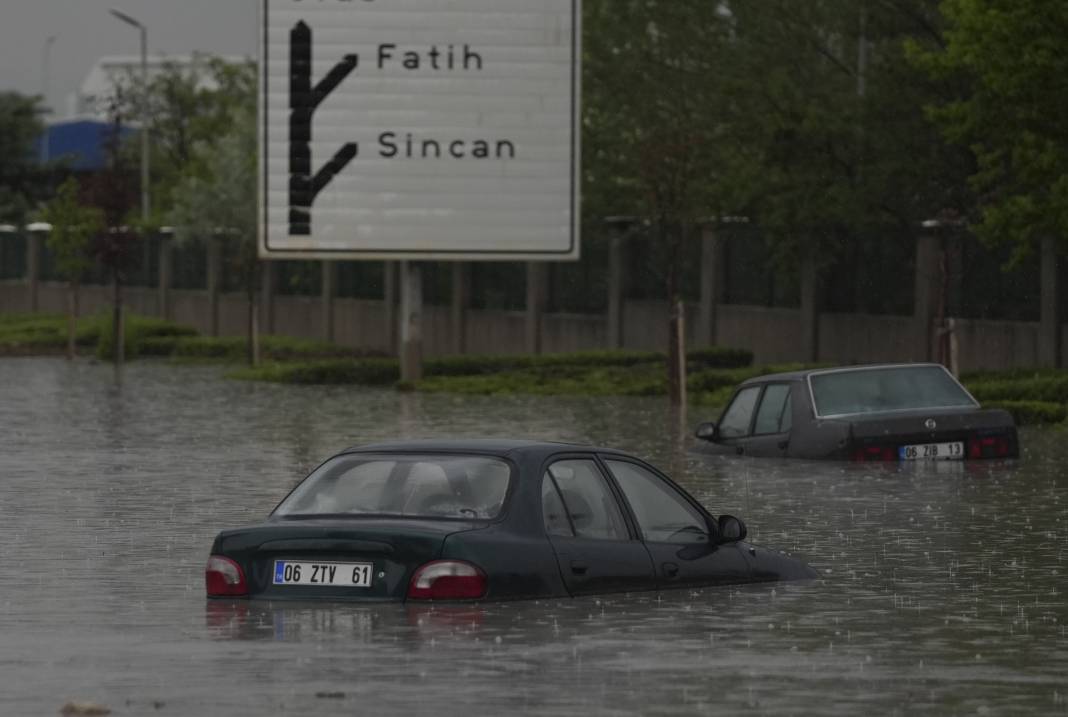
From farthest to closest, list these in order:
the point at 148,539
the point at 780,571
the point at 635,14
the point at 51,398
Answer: the point at 635,14
the point at 51,398
the point at 148,539
the point at 780,571

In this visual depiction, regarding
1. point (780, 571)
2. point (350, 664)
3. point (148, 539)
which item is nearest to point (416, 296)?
point (148, 539)

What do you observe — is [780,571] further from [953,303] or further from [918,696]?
[953,303]

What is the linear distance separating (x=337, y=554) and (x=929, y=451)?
1580cm

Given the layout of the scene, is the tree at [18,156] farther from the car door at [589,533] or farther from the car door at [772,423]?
the car door at [589,533]

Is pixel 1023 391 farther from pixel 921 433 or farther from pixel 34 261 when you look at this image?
pixel 34 261

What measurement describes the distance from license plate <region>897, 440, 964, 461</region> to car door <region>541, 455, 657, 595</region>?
1421cm

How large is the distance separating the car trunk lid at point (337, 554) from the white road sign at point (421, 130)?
131 feet

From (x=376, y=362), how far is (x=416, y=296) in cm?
204

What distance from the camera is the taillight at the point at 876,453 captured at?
28969 mm

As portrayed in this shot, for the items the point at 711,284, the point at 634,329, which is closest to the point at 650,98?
the point at 634,329

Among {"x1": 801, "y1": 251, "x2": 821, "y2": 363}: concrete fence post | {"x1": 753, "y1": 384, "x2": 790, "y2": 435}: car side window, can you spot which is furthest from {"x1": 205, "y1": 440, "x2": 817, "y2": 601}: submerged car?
{"x1": 801, "y1": 251, "x2": 821, "y2": 363}: concrete fence post

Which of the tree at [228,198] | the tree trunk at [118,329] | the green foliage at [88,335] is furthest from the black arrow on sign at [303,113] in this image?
the tree at [228,198]

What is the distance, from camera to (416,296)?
5588 centimetres

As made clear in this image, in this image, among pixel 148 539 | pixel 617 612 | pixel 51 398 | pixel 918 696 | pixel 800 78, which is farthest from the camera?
pixel 800 78
